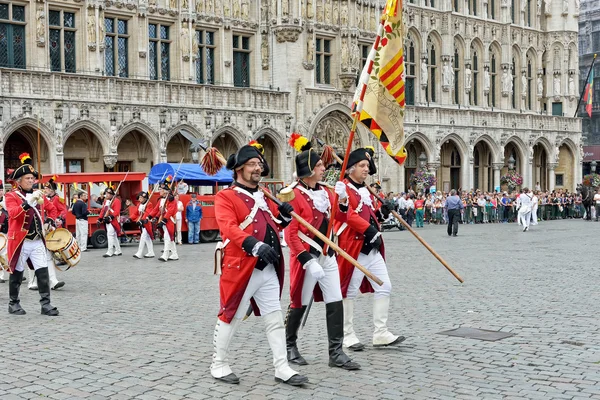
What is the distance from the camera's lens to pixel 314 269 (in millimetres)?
6895

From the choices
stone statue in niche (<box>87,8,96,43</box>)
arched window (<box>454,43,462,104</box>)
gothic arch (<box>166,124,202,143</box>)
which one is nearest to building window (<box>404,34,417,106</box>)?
arched window (<box>454,43,462,104</box>)

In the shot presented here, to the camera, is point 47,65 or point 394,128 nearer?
point 394,128

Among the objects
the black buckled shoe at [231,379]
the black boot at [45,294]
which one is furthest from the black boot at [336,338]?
the black boot at [45,294]

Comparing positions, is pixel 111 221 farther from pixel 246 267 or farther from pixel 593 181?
pixel 593 181

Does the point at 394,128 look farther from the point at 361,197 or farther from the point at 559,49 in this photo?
the point at 559,49

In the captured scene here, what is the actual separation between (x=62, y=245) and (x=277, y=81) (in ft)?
74.7

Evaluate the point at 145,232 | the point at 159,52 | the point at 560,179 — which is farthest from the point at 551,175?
the point at 145,232

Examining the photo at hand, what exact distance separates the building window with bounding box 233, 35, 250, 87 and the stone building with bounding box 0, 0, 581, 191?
0.06 meters

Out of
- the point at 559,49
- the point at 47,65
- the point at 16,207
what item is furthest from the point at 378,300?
the point at 559,49

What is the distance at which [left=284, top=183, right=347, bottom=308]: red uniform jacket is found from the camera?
289 inches

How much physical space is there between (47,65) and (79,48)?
1.59 meters

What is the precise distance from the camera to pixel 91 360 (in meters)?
7.56

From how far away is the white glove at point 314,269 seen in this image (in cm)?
688

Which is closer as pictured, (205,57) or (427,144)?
(205,57)
